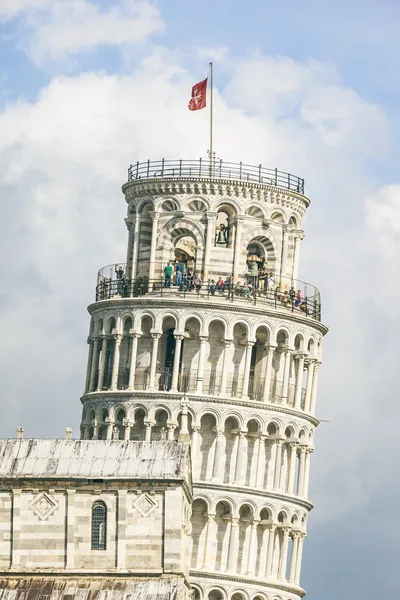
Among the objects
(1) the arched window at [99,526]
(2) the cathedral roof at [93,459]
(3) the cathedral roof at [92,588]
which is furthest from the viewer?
(2) the cathedral roof at [93,459]

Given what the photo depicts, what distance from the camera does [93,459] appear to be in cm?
17000

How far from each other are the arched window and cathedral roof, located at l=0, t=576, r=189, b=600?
2.46m

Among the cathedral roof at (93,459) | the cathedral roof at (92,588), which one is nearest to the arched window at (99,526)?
the cathedral roof at (93,459)

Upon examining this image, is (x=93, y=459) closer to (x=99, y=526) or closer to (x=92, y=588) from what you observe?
(x=99, y=526)

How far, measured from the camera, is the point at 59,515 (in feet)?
550

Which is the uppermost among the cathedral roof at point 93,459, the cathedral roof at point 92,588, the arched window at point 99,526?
the cathedral roof at point 93,459

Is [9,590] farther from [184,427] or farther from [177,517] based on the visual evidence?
[184,427]

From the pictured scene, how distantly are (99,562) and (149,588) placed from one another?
179 inches

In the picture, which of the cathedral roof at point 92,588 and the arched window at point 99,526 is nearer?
the cathedral roof at point 92,588

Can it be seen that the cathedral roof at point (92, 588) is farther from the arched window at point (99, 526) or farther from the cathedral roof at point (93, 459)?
the cathedral roof at point (93, 459)

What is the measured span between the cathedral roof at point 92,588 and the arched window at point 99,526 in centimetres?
246

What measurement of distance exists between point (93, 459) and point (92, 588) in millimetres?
9576

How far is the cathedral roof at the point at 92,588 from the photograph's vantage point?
163 metres

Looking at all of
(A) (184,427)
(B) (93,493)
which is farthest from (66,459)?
(A) (184,427)
